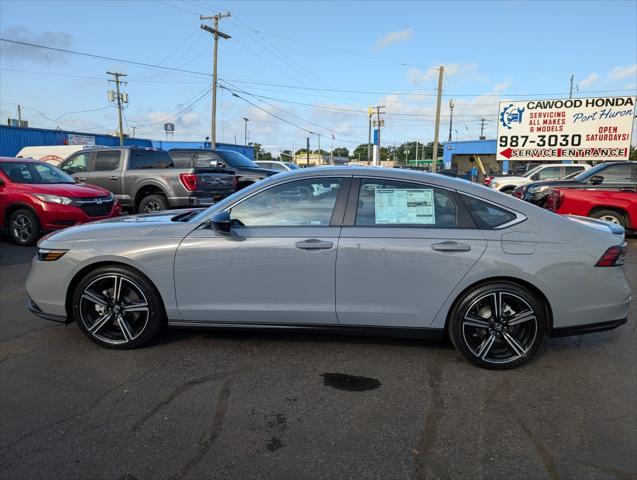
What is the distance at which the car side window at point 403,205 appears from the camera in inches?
145

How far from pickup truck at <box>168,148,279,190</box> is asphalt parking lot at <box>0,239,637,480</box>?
9369 mm

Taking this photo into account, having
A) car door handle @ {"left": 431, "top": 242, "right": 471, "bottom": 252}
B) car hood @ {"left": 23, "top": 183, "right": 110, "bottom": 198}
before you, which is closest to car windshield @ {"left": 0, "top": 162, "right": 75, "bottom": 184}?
Answer: car hood @ {"left": 23, "top": 183, "right": 110, "bottom": 198}

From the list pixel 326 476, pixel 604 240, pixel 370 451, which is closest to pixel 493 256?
pixel 604 240

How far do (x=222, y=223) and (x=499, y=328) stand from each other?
2271 millimetres

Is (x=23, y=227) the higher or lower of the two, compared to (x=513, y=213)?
lower

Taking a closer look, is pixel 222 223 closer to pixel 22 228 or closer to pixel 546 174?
pixel 22 228

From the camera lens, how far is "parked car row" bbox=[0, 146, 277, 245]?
830 cm

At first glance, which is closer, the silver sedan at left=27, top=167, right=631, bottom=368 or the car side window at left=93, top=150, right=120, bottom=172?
the silver sedan at left=27, top=167, right=631, bottom=368

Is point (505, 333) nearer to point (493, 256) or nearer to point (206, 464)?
point (493, 256)

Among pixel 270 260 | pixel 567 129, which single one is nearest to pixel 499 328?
pixel 270 260

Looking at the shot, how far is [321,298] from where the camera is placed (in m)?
3.66

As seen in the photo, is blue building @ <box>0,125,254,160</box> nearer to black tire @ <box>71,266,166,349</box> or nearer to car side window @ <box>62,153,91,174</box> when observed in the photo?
car side window @ <box>62,153,91,174</box>

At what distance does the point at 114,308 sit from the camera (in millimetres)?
3896

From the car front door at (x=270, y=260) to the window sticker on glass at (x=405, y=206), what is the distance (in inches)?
12.0
